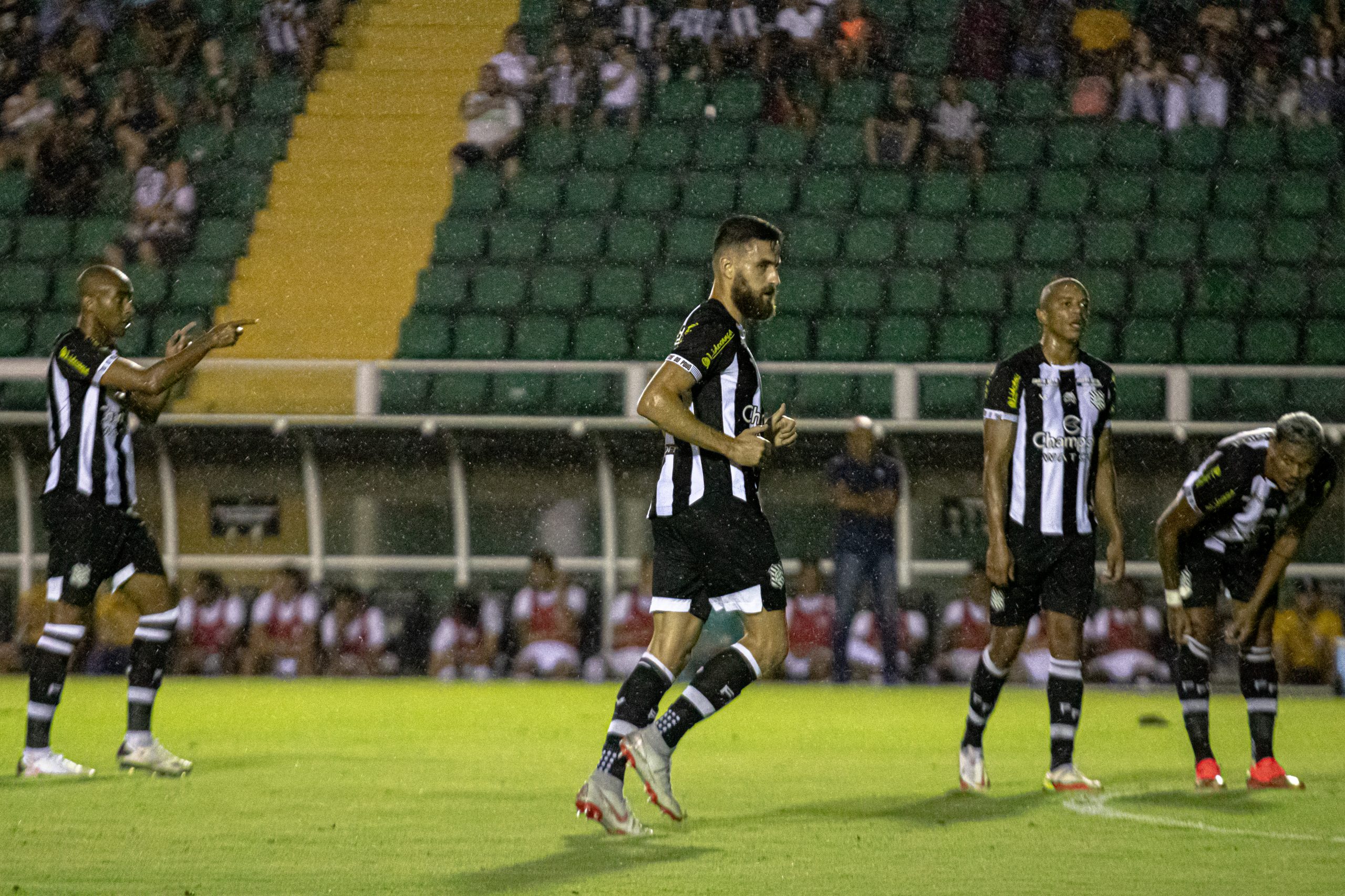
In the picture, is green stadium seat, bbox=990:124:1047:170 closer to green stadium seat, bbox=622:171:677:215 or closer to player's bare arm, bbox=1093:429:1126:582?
green stadium seat, bbox=622:171:677:215

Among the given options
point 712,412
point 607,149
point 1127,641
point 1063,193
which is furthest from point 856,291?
point 712,412

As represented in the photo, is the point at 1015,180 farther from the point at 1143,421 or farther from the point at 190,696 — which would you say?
the point at 190,696

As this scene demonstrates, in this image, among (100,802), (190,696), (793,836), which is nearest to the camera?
(793,836)

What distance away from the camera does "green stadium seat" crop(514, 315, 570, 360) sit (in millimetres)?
15836

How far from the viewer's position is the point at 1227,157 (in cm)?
1766

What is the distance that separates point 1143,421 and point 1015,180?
531 cm

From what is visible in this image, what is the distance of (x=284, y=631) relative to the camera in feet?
44.8

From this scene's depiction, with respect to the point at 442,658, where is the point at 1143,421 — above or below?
above

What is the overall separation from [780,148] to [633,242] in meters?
2.10

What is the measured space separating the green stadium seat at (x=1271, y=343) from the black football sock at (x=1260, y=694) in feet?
30.1

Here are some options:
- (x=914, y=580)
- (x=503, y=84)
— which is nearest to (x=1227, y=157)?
(x=914, y=580)

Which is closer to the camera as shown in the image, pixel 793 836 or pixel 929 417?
pixel 793 836

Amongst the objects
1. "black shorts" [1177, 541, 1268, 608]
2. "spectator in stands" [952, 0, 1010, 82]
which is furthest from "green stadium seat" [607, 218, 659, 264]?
"black shorts" [1177, 541, 1268, 608]

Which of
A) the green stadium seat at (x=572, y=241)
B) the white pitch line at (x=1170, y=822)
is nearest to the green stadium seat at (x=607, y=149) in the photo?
the green stadium seat at (x=572, y=241)
